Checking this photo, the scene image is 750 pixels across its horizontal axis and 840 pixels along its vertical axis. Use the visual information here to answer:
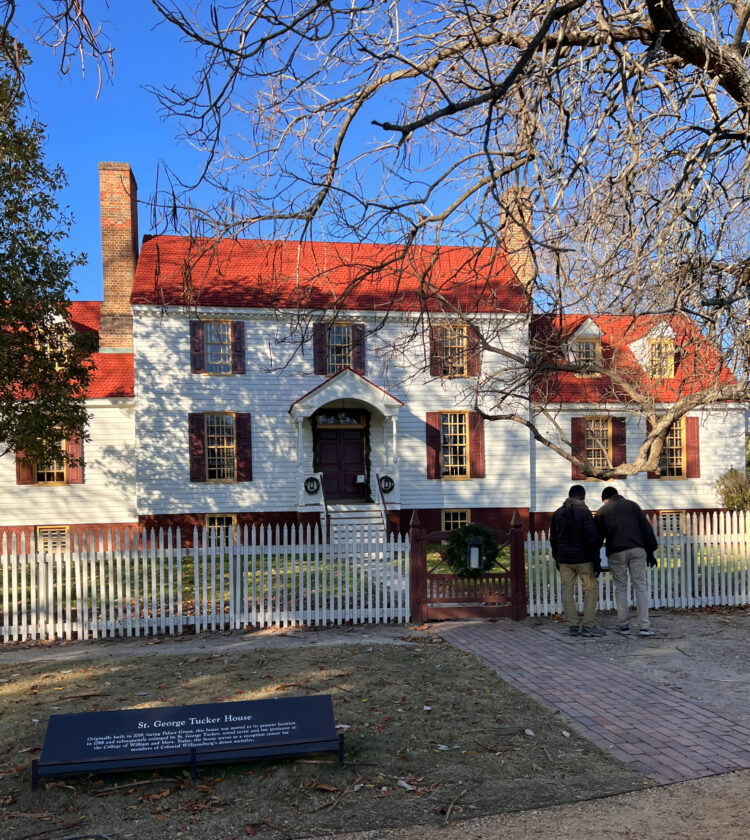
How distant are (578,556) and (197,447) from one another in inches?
560

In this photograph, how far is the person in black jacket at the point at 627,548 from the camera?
982 cm

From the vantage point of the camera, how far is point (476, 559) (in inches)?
418

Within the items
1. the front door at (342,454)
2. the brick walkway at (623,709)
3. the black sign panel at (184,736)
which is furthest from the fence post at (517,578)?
the front door at (342,454)

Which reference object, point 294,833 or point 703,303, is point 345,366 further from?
point 294,833

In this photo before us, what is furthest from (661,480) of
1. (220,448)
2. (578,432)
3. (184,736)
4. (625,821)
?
(184,736)

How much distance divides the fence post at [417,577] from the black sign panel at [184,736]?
209 inches

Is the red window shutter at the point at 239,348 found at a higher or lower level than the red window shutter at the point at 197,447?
higher

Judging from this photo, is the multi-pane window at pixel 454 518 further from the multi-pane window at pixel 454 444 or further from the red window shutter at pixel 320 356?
the red window shutter at pixel 320 356

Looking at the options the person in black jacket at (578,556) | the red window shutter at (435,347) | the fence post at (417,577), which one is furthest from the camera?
the fence post at (417,577)

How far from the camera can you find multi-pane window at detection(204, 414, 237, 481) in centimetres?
2206

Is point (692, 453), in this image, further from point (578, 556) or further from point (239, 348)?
point (578, 556)

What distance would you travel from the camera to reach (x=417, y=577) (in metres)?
10.8

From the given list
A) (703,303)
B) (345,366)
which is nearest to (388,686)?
(703,303)

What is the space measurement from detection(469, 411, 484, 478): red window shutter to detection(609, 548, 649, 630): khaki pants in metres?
13.1
